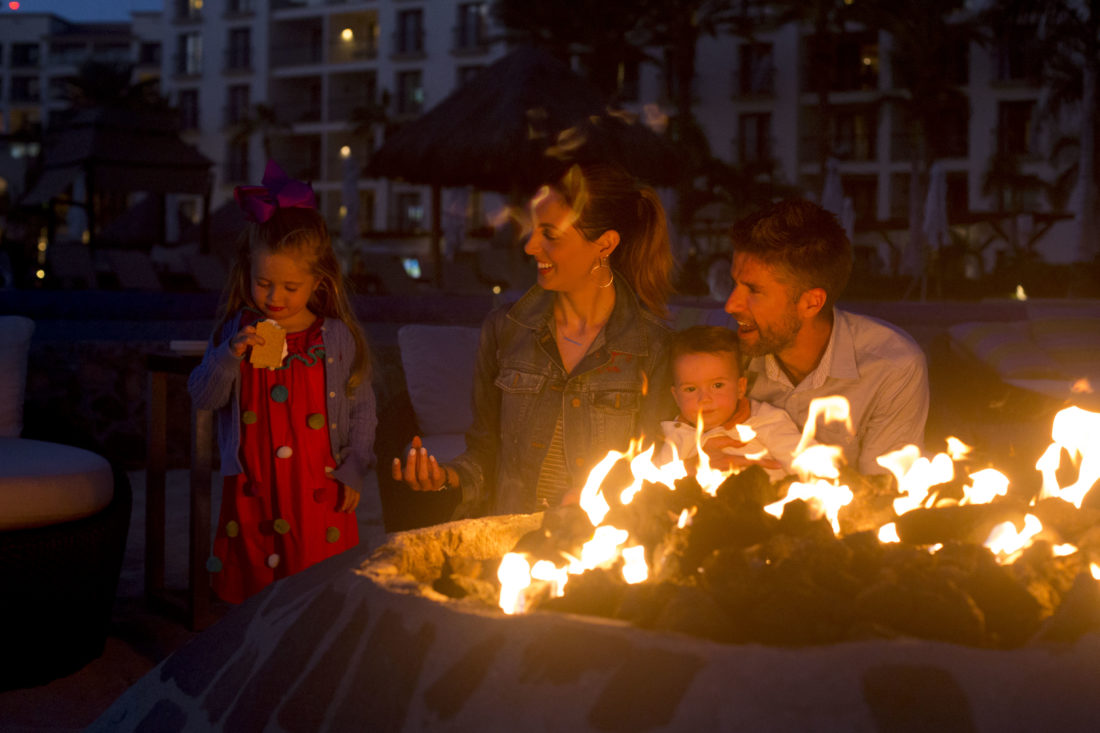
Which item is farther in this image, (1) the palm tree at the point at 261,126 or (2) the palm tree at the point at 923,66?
(1) the palm tree at the point at 261,126

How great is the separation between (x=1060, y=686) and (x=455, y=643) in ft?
2.91

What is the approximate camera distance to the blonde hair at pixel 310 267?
11.3ft

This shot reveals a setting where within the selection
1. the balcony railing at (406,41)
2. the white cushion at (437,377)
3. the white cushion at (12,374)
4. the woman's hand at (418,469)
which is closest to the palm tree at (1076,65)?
the white cushion at (437,377)

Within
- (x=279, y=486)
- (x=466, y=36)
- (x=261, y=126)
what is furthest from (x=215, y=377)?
(x=261, y=126)

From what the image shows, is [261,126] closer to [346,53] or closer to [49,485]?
[346,53]

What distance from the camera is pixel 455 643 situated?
64.9 inches

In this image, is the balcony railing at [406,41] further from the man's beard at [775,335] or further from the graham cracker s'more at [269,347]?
the man's beard at [775,335]

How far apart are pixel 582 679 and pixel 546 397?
5.69ft

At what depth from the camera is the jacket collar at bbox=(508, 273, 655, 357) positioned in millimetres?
3217

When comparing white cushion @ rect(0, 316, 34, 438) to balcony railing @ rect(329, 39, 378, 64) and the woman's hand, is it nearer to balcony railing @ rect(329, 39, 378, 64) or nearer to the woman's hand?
the woman's hand

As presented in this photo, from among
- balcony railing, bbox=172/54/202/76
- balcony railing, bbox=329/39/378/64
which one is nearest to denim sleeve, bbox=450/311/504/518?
balcony railing, bbox=329/39/378/64

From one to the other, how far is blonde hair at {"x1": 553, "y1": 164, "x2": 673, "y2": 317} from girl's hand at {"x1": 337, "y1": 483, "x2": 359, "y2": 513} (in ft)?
3.79

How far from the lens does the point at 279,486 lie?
137 inches

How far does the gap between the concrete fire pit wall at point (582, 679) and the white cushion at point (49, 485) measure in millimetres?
1683
